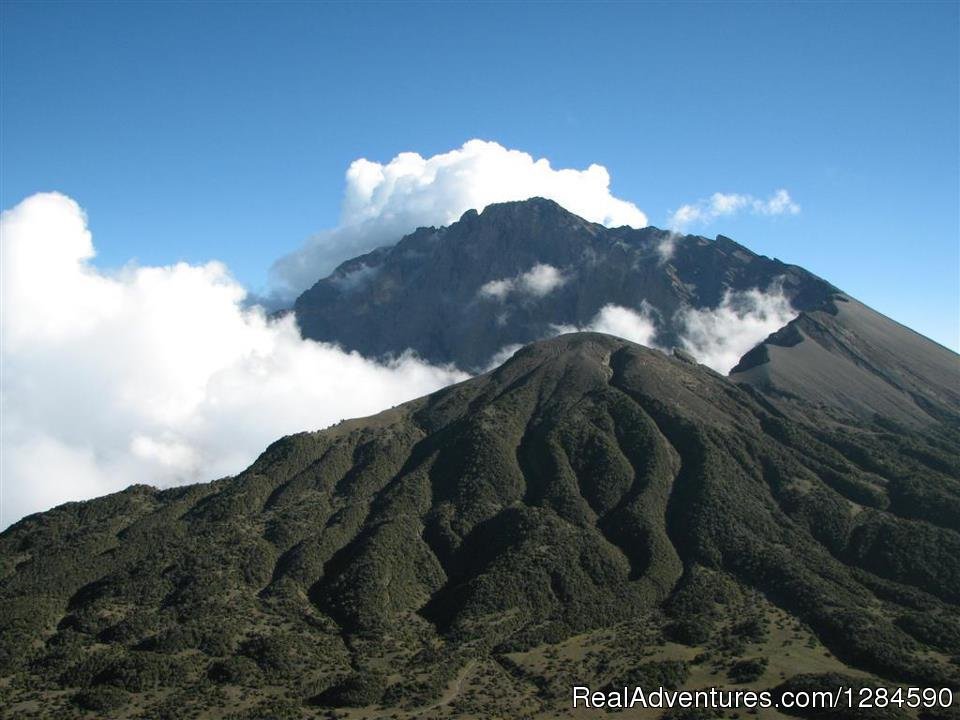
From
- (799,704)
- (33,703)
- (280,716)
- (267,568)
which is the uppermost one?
(267,568)

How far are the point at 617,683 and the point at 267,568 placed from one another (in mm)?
91952

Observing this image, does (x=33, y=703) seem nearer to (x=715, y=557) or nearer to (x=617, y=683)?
(x=617, y=683)

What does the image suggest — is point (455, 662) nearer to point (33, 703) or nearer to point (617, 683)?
point (617, 683)

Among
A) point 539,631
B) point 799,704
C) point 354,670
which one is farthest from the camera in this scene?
point 539,631

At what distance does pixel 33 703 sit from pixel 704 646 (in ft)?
408

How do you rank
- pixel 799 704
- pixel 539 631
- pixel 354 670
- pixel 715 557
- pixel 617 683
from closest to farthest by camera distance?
pixel 799 704 < pixel 617 683 < pixel 354 670 < pixel 539 631 < pixel 715 557

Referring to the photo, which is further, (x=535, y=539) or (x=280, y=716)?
(x=535, y=539)

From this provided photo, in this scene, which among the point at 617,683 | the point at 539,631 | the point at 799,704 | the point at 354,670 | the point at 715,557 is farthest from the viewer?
the point at 715,557

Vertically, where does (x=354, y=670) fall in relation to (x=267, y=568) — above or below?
below

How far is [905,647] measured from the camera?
150500 mm

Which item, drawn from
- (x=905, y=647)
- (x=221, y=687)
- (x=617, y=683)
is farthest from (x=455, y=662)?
(x=905, y=647)

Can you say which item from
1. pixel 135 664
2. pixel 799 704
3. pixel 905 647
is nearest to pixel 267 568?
pixel 135 664

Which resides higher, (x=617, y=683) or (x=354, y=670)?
(x=354, y=670)

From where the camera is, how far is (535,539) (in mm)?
194125
